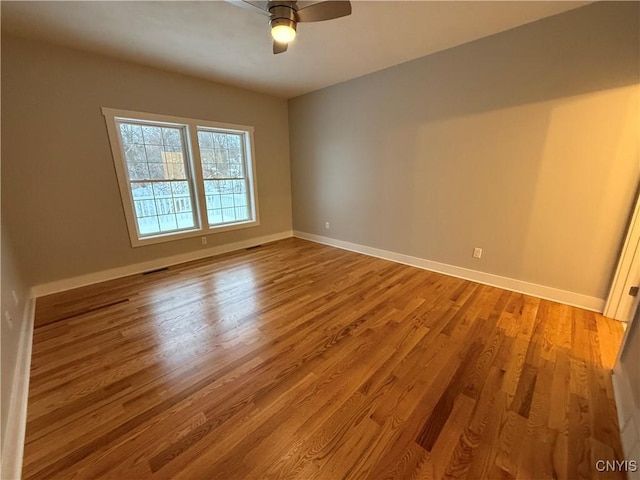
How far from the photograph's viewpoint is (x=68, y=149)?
113 inches

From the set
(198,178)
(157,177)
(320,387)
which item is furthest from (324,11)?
(157,177)

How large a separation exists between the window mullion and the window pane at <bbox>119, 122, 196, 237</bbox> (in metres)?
0.11

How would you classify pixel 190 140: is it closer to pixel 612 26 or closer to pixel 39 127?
pixel 39 127

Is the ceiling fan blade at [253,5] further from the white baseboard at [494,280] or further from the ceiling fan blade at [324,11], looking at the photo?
the white baseboard at [494,280]

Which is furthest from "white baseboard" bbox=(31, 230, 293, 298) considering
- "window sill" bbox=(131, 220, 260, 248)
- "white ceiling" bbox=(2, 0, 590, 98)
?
"white ceiling" bbox=(2, 0, 590, 98)

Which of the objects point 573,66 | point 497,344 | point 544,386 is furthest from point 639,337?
point 573,66

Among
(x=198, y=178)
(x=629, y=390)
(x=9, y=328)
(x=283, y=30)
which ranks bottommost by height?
(x=629, y=390)

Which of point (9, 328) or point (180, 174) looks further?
point (180, 174)

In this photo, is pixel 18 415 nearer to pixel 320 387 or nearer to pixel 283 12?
pixel 320 387

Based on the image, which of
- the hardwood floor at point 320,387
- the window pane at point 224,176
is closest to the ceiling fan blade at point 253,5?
the window pane at point 224,176

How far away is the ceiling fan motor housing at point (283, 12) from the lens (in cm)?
193

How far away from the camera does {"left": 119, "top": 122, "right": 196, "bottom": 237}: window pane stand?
11.1 ft

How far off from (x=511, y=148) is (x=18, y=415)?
4.27 metres

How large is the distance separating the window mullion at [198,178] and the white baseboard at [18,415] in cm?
230
